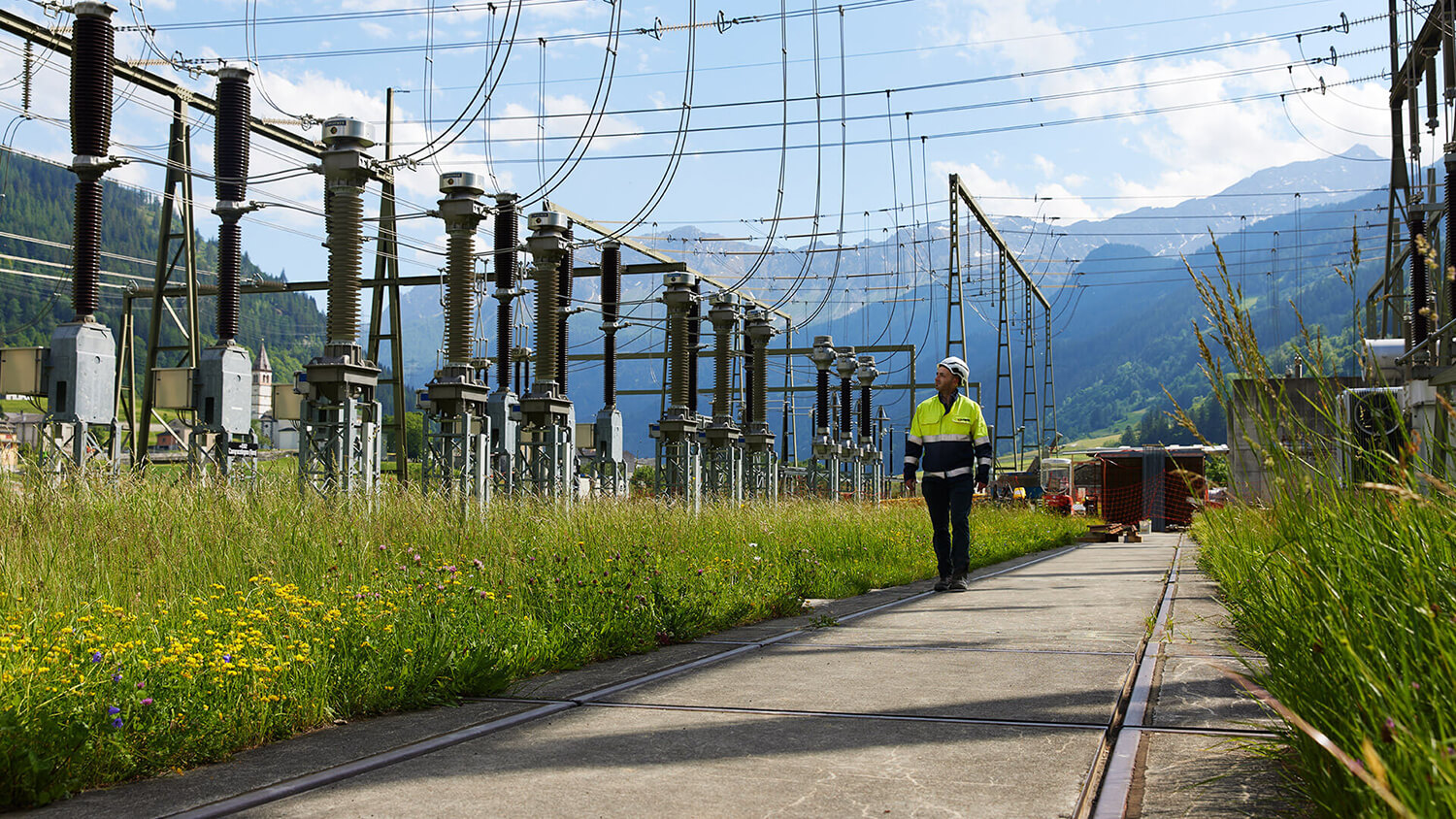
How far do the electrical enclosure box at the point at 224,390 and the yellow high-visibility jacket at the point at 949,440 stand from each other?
500 inches

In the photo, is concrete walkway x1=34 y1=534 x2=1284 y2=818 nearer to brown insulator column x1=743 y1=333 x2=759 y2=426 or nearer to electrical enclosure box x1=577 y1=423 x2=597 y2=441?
electrical enclosure box x1=577 y1=423 x2=597 y2=441

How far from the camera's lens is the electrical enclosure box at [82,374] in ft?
53.1

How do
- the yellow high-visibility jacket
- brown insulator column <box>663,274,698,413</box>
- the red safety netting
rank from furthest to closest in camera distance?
the red safety netting < brown insulator column <box>663,274,698,413</box> < the yellow high-visibility jacket

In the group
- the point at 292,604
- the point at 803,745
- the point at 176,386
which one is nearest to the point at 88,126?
the point at 176,386

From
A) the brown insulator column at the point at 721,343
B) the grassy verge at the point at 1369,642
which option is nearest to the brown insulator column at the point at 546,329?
the brown insulator column at the point at 721,343

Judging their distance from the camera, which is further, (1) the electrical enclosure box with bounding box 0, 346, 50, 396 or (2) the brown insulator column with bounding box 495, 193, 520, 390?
(2) the brown insulator column with bounding box 495, 193, 520, 390

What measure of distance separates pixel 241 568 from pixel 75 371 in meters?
11.5

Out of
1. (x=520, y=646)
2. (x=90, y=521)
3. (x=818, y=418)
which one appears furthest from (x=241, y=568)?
(x=818, y=418)

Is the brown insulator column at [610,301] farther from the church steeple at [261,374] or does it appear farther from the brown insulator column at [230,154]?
the church steeple at [261,374]

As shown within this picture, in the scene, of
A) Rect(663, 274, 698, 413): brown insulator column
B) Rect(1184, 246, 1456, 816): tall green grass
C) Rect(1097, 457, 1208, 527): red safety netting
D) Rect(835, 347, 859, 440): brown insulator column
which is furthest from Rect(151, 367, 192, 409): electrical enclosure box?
Rect(1097, 457, 1208, 527): red safety netting

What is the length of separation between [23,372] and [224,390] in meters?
2.97

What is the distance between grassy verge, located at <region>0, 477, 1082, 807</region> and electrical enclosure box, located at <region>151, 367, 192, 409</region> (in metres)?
12.1

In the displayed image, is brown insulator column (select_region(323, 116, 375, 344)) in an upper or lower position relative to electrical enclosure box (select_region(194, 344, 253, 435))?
upper

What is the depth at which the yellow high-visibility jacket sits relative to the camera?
423 inches
